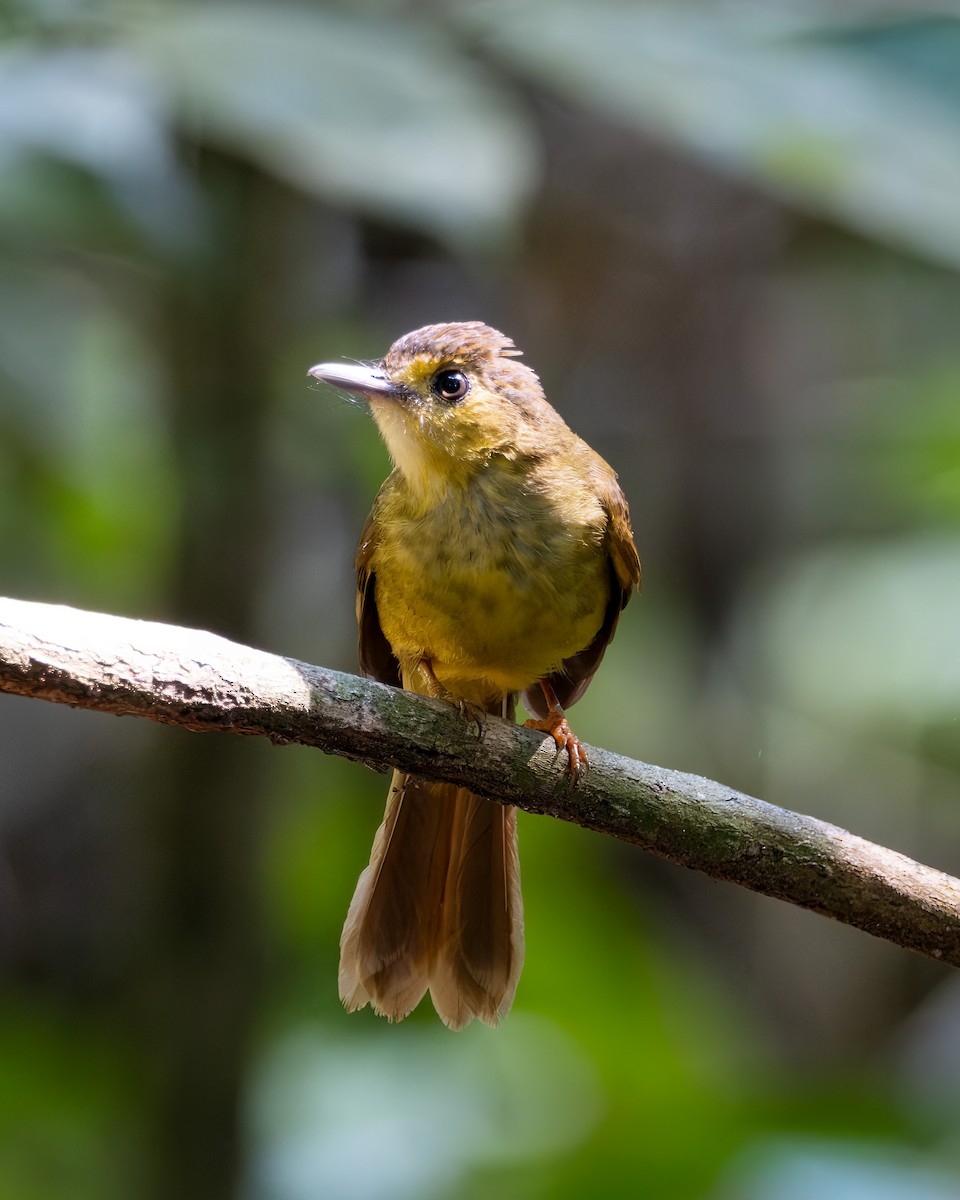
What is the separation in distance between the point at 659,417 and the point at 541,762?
16.6 ft

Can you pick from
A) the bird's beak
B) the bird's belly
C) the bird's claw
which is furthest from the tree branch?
the bird's beak

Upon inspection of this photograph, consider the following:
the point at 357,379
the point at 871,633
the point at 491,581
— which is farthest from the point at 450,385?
the point at 871,633

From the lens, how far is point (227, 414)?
391 centimetres

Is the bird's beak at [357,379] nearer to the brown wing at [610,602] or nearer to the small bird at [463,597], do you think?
the small bird at [463,597]

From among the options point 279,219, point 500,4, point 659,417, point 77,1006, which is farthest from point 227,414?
point 659,417

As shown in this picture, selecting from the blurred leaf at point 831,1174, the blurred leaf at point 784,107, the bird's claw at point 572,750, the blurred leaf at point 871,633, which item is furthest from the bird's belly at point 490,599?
the blurred leaf at point 871,633

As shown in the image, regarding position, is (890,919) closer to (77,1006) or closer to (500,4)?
(500,4)

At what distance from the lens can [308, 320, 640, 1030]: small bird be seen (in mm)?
2857

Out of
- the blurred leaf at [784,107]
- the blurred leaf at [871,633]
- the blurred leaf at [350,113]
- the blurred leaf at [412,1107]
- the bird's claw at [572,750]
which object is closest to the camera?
the bird's claw at [572,750]

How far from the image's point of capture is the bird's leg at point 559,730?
87.2 inches

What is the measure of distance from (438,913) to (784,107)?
1824 millimetres

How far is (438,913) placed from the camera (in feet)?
10.3

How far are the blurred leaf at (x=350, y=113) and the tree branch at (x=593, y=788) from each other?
978 mm

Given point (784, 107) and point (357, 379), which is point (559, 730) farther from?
point (784, 107)
